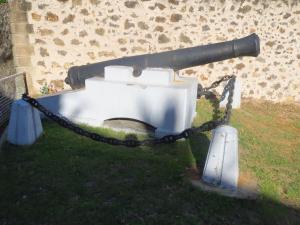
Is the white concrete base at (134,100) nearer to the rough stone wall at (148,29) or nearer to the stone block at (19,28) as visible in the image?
the rough stone wall at (148,29)

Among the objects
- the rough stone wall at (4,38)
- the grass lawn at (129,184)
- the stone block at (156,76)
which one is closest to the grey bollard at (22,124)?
the grass lawn at (129,184)

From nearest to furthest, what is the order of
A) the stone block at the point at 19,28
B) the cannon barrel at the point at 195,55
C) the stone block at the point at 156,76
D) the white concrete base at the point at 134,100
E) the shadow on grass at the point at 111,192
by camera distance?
the shadow on grass at the point at 111,192, the white concrete base at the point at 134,100, the stone block at the point at 156,76, the cannon barrel at the point at 195,55, the stone block at the point at 19,28

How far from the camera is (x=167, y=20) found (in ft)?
27.5

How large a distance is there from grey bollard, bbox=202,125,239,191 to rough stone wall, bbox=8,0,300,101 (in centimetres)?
490

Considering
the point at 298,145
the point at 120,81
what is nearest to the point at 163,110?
the point at 120,81

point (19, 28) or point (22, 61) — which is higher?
point (19, 28)

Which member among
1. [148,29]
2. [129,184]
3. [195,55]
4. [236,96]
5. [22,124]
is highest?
[148,29]

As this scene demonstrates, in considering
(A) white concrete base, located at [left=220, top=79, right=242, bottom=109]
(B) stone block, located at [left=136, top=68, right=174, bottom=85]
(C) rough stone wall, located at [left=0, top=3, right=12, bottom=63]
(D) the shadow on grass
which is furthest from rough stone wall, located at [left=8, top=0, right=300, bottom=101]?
(D) the shadow on grass

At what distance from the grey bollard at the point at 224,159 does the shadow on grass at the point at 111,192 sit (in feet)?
0.86

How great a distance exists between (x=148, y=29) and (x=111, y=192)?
5.44 metres

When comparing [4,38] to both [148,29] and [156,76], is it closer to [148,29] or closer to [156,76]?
[148,29]

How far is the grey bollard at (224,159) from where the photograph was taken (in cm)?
402

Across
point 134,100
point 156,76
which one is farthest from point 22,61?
point 156,76

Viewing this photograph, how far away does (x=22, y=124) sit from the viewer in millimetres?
5180
